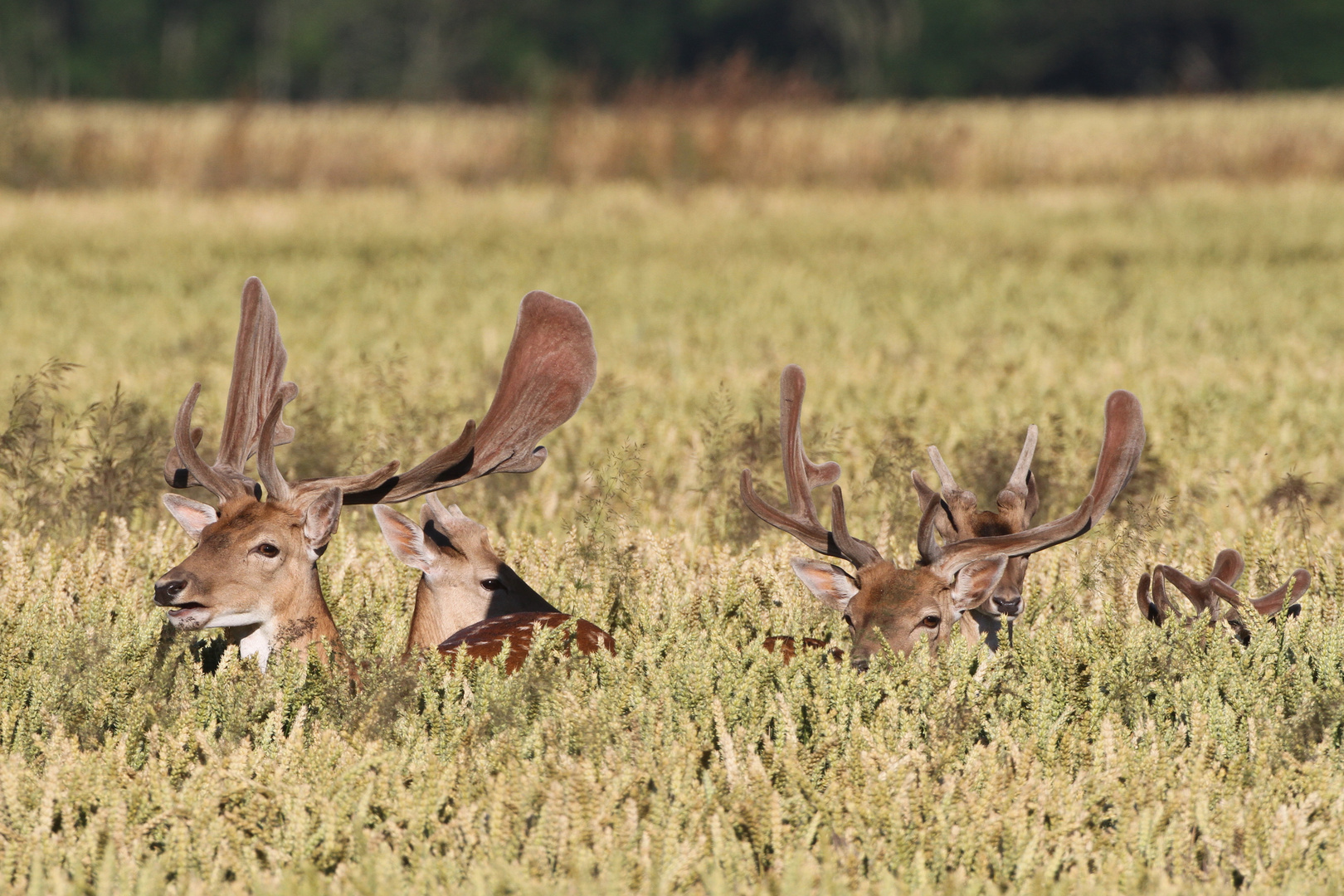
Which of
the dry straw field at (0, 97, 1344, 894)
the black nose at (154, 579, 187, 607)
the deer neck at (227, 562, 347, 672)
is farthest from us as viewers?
the deer neck at (227, 562, 347, 672)

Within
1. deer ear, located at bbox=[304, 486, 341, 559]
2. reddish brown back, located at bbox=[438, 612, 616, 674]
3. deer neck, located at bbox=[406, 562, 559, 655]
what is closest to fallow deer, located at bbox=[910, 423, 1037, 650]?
reddish brown back, located at bbox=[438, 612, 616, 674]

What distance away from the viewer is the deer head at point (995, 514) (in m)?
4.50

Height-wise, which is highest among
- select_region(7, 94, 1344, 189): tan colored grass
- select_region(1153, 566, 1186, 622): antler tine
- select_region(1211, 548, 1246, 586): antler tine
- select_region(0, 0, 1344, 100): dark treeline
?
select_region(0, 0, 1344, 100): dark treeline

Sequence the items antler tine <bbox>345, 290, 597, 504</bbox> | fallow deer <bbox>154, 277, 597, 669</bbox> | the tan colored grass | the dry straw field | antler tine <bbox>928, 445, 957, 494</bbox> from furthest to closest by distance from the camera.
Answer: the tan colored grass, antler tine <bbox>928, 445, 957, 494</bbox>, antler tine <bbox>345, 290, 597, 504</bbox>, fallow deer <bbox>154, 277, 597, 669</bbox>, the dry straw field

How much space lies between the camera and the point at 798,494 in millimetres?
4418

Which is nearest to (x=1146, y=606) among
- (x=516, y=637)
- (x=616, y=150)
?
(x=516, y=637)

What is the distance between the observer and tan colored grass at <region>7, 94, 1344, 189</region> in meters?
20.5

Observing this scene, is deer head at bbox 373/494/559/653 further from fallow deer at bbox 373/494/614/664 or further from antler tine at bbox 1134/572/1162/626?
antler tine at bbox 1134/572/1162/626

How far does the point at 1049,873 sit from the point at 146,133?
807 inches

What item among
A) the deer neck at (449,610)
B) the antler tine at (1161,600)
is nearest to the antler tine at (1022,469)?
the antler tine at (1161,600)

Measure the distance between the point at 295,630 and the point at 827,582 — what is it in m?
1.39

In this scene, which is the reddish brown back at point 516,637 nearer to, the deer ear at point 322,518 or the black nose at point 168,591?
the deer ear at point 322,518

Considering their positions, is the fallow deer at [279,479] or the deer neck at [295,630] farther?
the deer neck at [295,630]

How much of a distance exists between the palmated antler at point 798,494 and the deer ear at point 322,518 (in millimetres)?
1089
